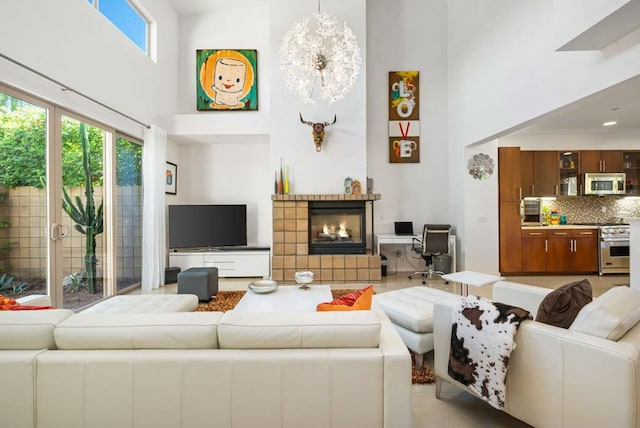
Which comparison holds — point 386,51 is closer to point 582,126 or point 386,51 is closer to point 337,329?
point 582,126

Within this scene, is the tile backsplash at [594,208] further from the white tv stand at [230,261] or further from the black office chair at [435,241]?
the white tv stand at [230,261]

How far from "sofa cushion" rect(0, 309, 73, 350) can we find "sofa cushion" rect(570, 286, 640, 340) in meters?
2.44

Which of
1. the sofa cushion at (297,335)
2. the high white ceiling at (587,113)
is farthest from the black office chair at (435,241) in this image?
the sofa cushion at (297,335)

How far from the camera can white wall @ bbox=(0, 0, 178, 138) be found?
107 inches

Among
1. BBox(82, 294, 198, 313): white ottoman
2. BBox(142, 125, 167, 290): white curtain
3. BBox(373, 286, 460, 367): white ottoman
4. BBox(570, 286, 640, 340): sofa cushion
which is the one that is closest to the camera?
BBox(570, 286, 640, 340): sofa cushion

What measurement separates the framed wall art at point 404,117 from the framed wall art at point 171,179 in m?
3.91

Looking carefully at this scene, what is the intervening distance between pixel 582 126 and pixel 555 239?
6.27ft

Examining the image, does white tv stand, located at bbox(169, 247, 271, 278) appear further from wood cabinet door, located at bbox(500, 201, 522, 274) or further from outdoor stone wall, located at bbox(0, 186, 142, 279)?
wood cabinet door, located at bbox(500, 201, 522, 274)

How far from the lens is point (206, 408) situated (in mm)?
1419

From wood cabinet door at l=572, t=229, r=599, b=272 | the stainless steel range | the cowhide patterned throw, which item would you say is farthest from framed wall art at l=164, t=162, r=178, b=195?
the stainless steel range

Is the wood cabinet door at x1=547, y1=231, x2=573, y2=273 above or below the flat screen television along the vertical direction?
below

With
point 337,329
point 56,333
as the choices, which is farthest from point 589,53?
point 56,333

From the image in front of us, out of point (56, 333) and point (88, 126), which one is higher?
point (88, 126)

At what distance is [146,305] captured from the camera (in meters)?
2.78
